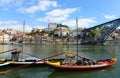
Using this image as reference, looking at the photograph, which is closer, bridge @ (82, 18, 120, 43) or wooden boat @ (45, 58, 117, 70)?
wooden boat @ (45, 58, 117, 70)

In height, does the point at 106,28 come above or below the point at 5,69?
above

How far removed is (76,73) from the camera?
2950cm

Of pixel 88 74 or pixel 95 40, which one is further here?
pixel 95 40

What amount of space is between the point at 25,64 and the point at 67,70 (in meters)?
6.07

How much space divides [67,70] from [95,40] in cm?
12664

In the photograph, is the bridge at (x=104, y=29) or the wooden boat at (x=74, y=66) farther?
the bridge at (x=104, y=29)

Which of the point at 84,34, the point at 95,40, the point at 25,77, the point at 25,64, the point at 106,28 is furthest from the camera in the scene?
the point at 84,34

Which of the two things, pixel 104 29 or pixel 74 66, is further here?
pixel 104 29

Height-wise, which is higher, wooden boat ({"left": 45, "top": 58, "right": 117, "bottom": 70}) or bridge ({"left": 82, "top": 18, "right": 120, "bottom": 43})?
bridge ({"left": 82, "top": 18, "right": 120, "bottom": 43})

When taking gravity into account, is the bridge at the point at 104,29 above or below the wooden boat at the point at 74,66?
above

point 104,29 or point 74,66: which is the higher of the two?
point 104,29

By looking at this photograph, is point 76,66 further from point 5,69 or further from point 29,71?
point 5,69

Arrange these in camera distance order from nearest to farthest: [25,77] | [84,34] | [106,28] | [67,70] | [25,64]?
[25,77] → [67,70] → [25,64] → [106,28] → [84,34]

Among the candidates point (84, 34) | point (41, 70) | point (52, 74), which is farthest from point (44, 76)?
point (84, 34)
